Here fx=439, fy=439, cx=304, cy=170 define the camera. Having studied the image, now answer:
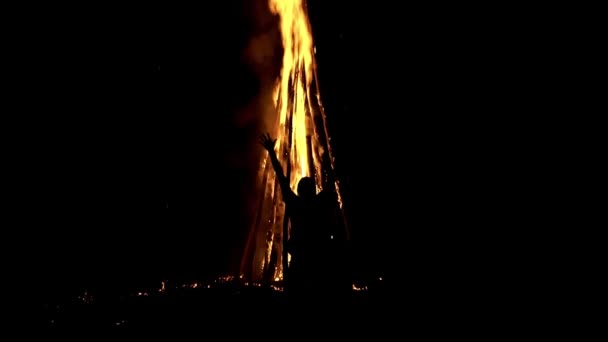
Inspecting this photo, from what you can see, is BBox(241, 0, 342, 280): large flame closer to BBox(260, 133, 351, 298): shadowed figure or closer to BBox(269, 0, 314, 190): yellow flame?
BBox(269, 0, 314, 190): yellow flame

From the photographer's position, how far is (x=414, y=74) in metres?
7.34

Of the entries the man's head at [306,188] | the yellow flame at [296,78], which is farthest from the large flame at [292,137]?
the man's head at [306,188]

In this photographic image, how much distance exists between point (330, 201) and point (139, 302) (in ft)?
7.89

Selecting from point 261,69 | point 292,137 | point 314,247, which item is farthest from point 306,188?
point 261,69

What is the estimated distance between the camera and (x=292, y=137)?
7062 millimetres

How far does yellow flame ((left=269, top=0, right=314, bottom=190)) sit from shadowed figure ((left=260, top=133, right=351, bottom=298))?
3032 millimetres

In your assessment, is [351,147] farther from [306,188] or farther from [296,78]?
[306,188]

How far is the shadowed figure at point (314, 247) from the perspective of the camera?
3.72 metres

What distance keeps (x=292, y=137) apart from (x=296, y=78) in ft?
3.39

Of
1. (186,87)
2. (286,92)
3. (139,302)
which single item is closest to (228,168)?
(186,87)

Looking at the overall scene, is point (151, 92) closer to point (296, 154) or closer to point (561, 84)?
point (296, 154)

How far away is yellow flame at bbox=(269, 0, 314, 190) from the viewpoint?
7070 millimetres

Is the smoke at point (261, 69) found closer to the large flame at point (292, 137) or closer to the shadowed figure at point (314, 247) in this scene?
the large flame at point (292, 137)

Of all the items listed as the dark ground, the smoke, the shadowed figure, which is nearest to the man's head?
the shadowed figure
